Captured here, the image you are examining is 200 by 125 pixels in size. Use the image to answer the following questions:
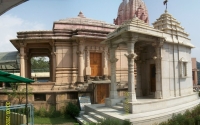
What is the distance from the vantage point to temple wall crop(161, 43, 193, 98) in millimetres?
9047

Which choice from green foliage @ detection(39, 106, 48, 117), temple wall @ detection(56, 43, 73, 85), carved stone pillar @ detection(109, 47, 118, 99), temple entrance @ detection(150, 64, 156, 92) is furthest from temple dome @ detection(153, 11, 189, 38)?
green foliage @ detection(39, 106, 48, 117)

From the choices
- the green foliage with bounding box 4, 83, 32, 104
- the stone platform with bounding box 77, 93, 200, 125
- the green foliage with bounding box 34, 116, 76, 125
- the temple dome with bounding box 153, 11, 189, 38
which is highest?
the temple dome with bounding box 153, 11, 189, 38

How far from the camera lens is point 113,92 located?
9.49 meters

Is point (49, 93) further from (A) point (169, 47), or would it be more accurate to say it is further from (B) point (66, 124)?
(A) point (169, 47)

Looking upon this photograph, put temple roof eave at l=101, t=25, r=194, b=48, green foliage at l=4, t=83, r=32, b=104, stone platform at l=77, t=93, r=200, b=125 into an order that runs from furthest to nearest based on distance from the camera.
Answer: green foliage at l=4, t=83, r=32, b=104 → temple roof eave at l=101, t=25, r=194, b=48 → stone platform at l=77, t=93, r=200, b=125

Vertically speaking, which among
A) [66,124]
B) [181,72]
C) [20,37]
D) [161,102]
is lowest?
[66,124]

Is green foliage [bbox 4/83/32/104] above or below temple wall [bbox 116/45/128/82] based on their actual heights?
below

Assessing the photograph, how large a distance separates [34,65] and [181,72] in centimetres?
3620

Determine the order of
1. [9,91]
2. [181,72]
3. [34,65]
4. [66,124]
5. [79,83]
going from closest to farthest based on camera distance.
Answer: [66,124] < [181,72] < [9,91] < [79,83] < [34,65]

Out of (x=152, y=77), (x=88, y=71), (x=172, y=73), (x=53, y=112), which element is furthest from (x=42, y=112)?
(x=172, y=73)

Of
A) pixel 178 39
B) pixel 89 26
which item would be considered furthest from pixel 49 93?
pixel 178 39

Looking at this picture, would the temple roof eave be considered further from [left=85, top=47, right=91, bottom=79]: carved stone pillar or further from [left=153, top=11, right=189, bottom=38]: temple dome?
[left=85, top=47, right=91, bottom=79]: carved stone pillar

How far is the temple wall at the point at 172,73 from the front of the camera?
9.05 meters

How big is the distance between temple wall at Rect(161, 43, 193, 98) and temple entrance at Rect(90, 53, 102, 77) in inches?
224
